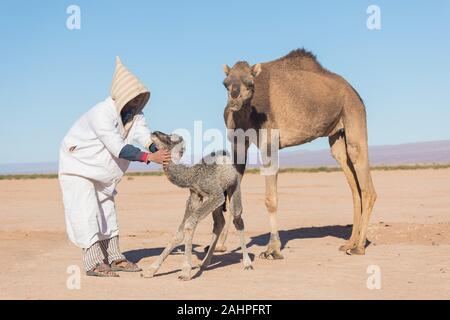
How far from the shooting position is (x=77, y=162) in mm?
9023

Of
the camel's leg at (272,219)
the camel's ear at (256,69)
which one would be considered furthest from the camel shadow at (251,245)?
the camel's ear at (256,69)

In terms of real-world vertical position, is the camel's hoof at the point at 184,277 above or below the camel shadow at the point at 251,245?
above

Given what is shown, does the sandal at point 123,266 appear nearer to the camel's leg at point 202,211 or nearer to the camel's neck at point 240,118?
the camel's leg at point 202,211

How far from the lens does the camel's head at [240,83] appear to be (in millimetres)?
9859

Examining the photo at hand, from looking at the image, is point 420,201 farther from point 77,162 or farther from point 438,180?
point 77,162

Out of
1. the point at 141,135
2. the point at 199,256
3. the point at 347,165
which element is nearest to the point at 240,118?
the point at 141,135

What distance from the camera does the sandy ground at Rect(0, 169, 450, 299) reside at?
7.82 meters

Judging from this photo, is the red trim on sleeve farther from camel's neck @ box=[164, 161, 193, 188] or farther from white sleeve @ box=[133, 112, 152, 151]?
white sleeve @ box=[133, 112, 152, 151]

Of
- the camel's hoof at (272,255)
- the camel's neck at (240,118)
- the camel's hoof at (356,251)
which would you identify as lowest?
the camel's hoof at (356,251)

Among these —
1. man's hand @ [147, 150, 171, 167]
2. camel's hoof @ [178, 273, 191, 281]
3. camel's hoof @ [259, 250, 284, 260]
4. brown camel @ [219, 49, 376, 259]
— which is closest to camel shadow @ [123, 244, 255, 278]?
camel's hoof @ [259, 250, 284, 260]

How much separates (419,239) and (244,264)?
5201 millimetres

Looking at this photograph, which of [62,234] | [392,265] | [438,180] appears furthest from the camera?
[438,180]

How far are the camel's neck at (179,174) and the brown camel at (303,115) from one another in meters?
1.83
